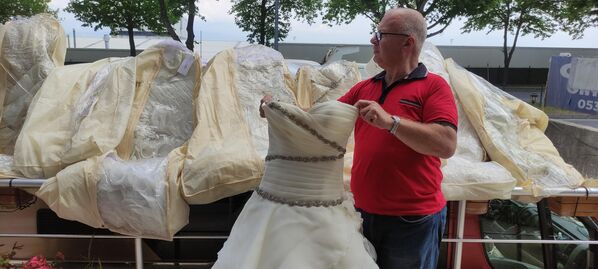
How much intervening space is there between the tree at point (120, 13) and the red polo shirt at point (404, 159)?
12.9m

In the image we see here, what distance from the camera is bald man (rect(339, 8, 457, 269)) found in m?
1.59

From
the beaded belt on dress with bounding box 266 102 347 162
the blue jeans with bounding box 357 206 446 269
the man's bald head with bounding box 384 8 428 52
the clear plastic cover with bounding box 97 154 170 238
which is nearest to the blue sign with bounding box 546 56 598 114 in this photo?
the blue jeans with bounding box 357 206 446 269

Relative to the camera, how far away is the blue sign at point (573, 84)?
12.0 metres

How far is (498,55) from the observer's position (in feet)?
65.6

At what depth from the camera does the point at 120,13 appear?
1451 cm

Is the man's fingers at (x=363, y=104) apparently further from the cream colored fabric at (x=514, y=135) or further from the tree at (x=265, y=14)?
the tree at (x=265, y=14)

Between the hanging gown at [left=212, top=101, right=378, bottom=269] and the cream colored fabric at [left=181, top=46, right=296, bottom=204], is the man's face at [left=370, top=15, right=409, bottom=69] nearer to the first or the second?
the hanging gown at [left=212, top=101, right=378, bottom=269]

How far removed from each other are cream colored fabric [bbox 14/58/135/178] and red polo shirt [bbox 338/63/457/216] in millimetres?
1754

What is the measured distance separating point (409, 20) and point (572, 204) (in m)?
1.78

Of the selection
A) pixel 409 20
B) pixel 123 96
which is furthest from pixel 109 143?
pixel 409 20

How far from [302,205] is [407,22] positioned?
2.41 feet

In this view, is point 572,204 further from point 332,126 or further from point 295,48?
point 295,48

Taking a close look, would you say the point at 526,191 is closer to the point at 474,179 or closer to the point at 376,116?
the point at 474,179

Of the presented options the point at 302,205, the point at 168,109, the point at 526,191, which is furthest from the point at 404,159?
the point at 168,109
